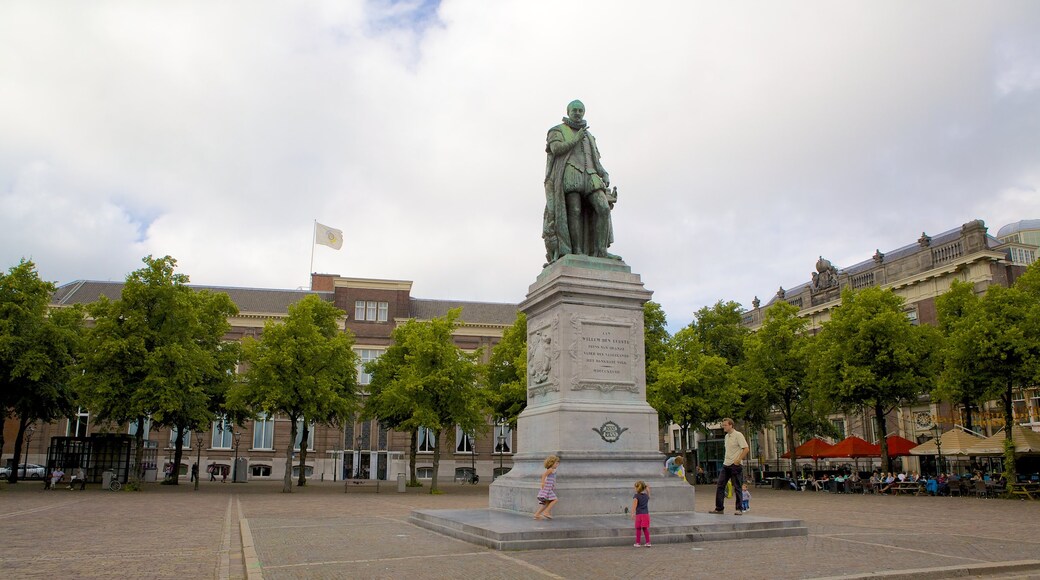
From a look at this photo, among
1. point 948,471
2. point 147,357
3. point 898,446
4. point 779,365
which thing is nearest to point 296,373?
point 147,357

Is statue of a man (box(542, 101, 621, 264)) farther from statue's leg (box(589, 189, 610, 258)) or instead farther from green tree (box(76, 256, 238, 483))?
green tree (box(76, 256, 238, 483))

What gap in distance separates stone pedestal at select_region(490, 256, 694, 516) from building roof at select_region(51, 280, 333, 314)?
4978cm

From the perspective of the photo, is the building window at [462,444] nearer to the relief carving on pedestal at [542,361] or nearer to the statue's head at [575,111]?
the relief carving on pedestal at [542,361]

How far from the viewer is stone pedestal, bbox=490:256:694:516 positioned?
45.5ft

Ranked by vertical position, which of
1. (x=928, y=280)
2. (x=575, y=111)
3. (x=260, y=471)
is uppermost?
(x=928, y=280)

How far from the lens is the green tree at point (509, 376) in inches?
1618

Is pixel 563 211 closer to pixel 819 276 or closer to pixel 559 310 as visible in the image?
pixel 559 310

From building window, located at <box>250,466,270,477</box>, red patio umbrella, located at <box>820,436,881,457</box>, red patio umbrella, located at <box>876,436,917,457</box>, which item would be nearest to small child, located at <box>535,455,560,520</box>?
red patio umbrella, located at <box>820,436,881,457</box>

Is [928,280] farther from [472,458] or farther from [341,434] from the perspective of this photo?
[341,434]

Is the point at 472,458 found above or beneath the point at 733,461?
beneath

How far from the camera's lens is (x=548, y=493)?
12.7 m

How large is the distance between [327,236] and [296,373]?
30239 millimetres

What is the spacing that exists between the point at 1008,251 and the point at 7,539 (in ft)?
162

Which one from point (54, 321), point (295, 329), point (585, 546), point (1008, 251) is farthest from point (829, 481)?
point (54, 321)
